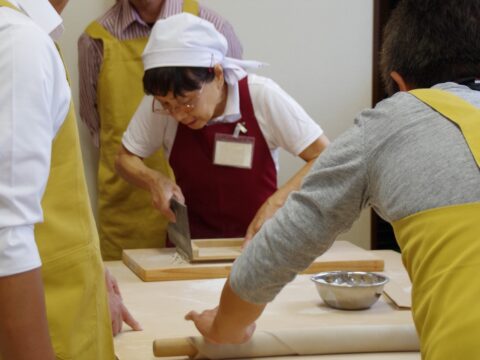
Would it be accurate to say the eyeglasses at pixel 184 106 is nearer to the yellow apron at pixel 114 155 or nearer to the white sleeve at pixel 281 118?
the white sleeve at pixel 281 118

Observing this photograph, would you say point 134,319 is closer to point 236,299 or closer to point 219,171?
point 236,299

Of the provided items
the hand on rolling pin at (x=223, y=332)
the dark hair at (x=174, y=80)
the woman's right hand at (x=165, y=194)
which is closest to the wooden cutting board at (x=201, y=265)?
the woman's right hand at (x=165, y=194)

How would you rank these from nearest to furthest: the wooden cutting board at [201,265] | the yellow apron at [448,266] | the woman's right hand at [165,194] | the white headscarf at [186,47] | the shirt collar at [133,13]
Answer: the yellow apron at [448,266]
the wooden cutting board at [201,265]
the white headscarf at [186,47]
the woman's right hand at [165,194]
the shirt collar at [133,13]

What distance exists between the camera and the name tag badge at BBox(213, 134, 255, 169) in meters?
2.61

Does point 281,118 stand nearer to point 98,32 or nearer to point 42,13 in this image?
point 98,32

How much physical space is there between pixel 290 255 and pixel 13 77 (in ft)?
1.53

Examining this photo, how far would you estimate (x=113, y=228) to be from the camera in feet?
11.2

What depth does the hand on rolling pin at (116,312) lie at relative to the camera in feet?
5.26

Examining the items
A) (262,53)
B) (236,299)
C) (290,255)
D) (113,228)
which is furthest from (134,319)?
(262,53)

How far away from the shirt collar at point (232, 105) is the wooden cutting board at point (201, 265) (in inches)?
19.0

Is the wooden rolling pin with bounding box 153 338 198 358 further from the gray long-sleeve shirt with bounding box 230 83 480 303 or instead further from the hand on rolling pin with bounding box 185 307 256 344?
the gray long-sleeve shirt with bounding box 230 83 480 303

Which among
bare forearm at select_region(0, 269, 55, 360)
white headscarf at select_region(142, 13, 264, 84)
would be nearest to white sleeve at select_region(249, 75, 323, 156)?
white headscarf at select_region(142, 13, 264, 84)

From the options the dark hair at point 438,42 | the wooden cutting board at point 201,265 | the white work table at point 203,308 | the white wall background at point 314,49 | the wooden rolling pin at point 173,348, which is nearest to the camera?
the dark hair at point 438,42

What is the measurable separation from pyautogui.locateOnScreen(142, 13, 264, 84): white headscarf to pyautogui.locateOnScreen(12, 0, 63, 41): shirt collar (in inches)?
46.0
